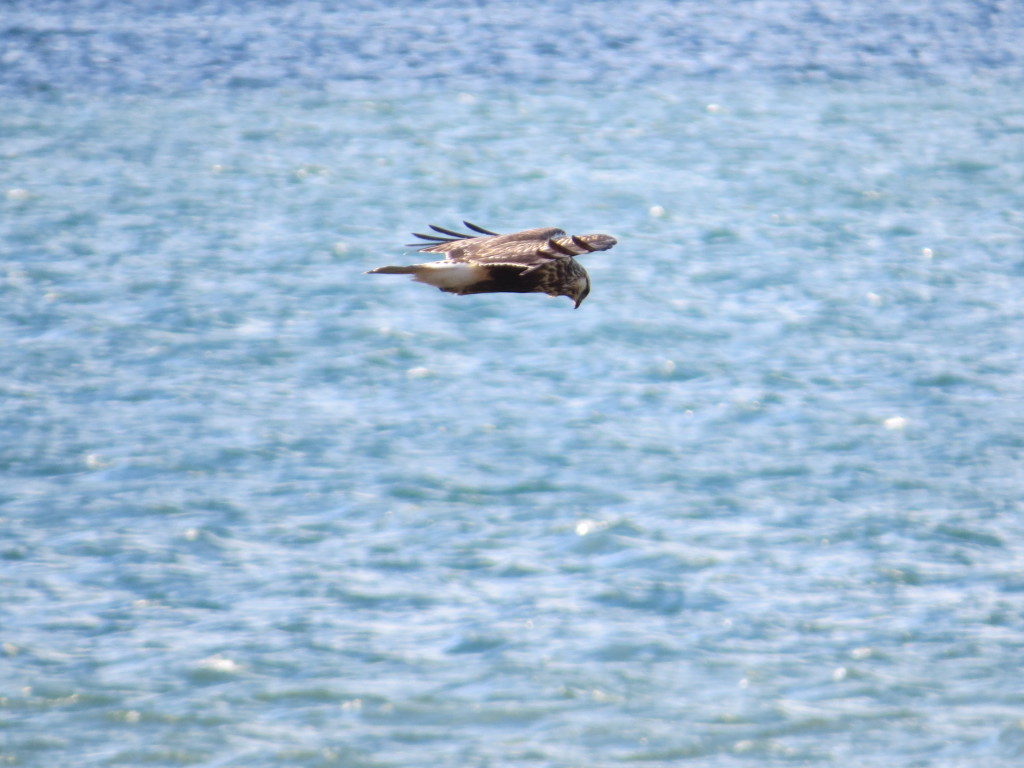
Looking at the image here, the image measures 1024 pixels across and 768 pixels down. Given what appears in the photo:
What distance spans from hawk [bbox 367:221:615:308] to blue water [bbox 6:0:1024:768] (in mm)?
24664

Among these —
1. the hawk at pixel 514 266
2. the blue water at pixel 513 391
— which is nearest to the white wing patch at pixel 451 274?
the hawk at pixel 514 266

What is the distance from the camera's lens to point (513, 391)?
161ft

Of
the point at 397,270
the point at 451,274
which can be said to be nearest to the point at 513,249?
the point at 451,274

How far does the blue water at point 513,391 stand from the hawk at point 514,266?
80.9 ft

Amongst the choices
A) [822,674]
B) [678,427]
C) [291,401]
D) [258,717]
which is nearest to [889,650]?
[822,674]

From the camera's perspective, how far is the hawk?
12070 mm

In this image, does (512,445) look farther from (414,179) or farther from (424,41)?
(424,41)

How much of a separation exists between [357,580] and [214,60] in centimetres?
3090

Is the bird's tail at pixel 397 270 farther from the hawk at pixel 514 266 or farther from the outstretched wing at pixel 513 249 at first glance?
the outstretched wing at pixel 513 249

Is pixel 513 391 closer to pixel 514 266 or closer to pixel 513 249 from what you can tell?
pixel 513 249

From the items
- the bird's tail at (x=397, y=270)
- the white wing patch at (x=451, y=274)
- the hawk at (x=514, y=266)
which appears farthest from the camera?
the white wing patch at (x=451, y=274)

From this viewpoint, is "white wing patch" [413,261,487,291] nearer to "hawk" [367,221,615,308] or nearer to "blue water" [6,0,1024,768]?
"hawk" [367,221,615,308]

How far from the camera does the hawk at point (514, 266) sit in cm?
1207

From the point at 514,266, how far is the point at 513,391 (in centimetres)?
3701
